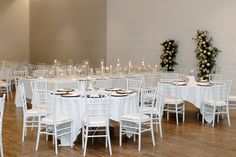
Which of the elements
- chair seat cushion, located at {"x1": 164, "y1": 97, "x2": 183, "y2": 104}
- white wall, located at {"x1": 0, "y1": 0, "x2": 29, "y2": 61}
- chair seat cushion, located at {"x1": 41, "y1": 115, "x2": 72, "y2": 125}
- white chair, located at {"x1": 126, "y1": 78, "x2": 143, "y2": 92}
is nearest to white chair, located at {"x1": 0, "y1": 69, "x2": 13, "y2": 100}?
white chair, located at {"x1": 126, "y1": 78, "x2": 143, "y2": 92}

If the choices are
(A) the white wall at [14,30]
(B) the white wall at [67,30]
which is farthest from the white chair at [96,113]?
(A) the white wall at [14,30]

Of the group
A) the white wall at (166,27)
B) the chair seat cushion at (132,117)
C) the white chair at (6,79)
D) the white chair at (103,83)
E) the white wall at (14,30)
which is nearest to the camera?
the chair seat cushion at (132,117)

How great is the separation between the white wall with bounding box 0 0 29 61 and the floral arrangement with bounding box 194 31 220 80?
10.0 m

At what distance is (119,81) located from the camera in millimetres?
10078

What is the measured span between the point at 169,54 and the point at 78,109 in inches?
261

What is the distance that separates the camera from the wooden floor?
18.5 ft

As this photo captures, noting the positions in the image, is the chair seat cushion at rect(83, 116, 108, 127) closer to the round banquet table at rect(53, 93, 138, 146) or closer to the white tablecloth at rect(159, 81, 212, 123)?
the round banquet table at rect(53, 93, 138, 146)

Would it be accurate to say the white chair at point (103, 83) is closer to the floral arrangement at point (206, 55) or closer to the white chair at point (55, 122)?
the white chair at point (55, 122)

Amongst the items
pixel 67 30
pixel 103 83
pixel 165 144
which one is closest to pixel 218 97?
pixel 165 144

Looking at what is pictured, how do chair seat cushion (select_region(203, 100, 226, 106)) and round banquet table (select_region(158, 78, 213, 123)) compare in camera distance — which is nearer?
chair seat cushion (select_region(203, 100, 226, 106))

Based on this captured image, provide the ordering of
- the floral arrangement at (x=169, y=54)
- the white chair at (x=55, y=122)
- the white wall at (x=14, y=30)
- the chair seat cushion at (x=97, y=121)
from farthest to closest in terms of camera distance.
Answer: the white wall at (x=14, y=30), the floral arrangement at (x=169, y=54), the white chair at (x=55, y=122), the chair seat cushion at (x=97, y=121)

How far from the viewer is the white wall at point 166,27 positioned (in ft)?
35.2

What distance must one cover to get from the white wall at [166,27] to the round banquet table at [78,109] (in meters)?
5.56

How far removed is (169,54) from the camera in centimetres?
1203
